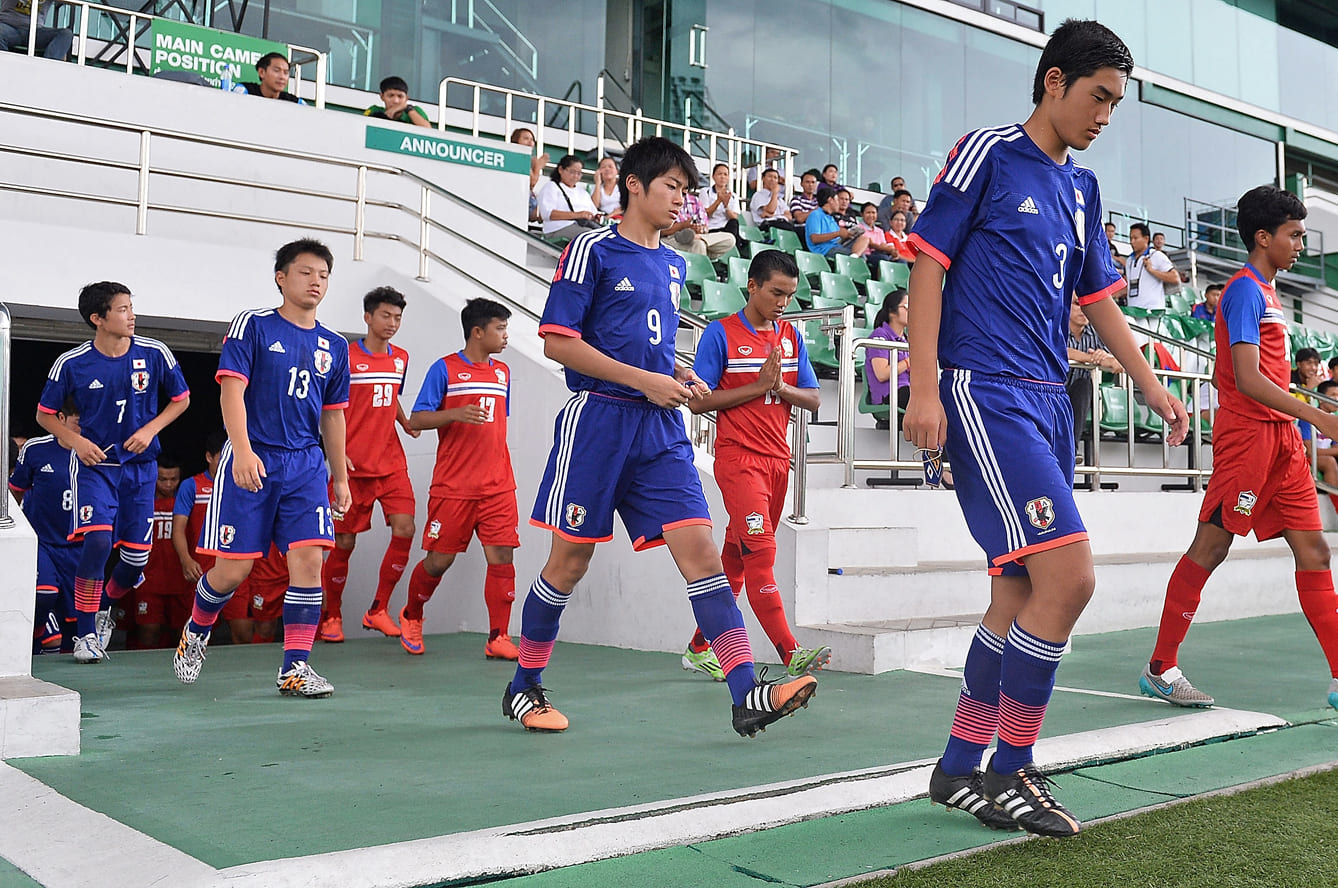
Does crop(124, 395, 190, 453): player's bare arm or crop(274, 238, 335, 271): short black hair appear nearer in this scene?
crop(274, 238, 335, 271): short black hair

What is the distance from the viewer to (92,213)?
9547 millimetres

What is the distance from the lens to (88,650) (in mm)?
6539

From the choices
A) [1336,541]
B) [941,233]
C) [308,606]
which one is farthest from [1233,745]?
[1336,541]

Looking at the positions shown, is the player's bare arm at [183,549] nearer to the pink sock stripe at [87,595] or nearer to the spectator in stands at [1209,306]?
the pink sock stripe at [87,595]

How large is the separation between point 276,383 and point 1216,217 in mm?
22403

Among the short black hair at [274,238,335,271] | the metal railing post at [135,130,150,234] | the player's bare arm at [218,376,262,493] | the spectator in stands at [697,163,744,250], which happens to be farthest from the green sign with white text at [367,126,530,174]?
the player's bare arm at [218,376,262,493]

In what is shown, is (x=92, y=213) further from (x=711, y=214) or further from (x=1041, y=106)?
(x=1041, y=106)

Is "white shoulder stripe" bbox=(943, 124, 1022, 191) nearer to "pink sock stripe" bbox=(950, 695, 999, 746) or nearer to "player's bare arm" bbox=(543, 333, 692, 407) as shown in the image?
"player's bare arm" bbox=(543, 333, 692, 407)

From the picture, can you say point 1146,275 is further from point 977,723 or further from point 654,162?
point 977,723

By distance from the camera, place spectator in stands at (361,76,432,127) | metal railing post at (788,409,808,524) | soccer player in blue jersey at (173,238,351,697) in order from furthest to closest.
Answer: spectator in stands at (361,76,432,127)
metal railing post at (788,409,808,524)
soccer player in blue jersey at (173,238,351,697)

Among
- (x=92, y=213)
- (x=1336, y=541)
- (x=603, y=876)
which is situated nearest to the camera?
(x=603, y=876)

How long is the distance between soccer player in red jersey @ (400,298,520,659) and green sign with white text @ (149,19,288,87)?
4990mm

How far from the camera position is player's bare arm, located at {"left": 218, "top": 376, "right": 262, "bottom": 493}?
496cm

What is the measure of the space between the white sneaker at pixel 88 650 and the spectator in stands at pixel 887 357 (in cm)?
505
